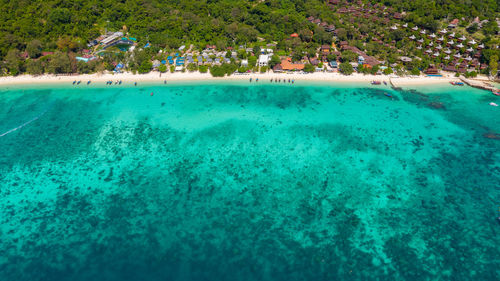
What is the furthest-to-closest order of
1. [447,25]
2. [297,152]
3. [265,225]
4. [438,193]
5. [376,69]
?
1. [447,25]
2. [376,69]
3. [297,152]
4. [438,193]
5. [265,225]

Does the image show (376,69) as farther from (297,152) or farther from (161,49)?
(161,49)

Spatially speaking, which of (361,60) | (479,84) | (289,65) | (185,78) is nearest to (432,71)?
(479,84)

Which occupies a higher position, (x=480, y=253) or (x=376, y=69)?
(x=376, y=69)

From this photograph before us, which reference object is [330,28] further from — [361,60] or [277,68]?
[277,68]

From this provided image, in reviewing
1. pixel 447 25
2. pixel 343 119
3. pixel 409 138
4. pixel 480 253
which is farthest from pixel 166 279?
pixel 447 25

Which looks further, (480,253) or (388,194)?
(388,194)

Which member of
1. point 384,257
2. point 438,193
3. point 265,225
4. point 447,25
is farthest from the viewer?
point 447,25

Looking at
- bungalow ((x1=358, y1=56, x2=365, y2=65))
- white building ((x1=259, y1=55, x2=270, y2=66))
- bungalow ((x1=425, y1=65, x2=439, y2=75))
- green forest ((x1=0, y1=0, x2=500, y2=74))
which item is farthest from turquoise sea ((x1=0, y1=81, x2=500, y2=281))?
green forest ((x1=0, y1=0, x2=500, y2=74))
